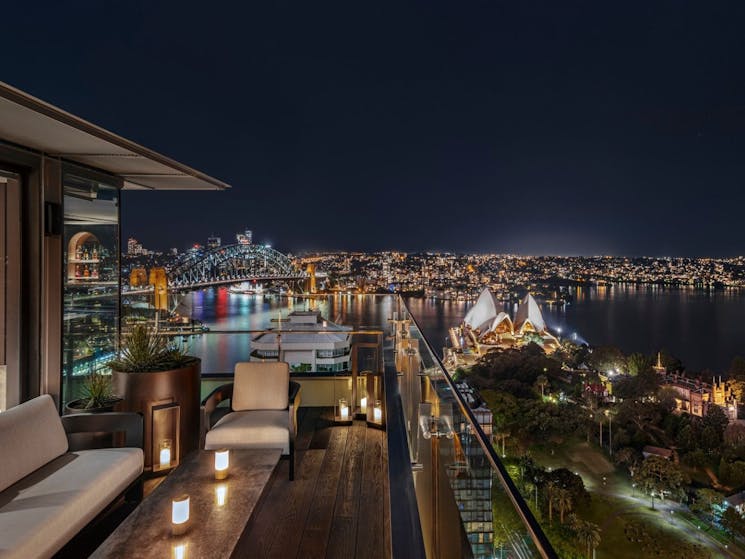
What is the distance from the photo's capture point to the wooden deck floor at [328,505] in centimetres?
235

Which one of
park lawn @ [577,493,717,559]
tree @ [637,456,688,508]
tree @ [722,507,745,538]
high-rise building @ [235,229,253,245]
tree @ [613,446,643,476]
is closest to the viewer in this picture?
park lawn @ [577,493,717,559]

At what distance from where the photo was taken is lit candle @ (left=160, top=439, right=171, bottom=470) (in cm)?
327

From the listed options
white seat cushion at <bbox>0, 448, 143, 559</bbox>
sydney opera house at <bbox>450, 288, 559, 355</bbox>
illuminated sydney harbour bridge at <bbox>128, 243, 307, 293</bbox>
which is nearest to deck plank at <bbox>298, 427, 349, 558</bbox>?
white seat cushion at <bbox>0, 448, 143, 559</bbox>

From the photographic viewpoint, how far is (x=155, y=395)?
3.28 metres

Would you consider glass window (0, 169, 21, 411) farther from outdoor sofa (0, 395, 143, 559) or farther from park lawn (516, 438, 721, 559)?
park lawn (516, 438, 721, 559)

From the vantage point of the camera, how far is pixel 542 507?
29.7 metres

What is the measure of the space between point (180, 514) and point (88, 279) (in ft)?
8.71

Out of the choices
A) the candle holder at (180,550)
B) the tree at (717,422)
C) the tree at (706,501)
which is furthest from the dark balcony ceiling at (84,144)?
the tree at (717,422)

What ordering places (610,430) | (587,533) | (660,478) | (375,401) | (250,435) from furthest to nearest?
(610,430)
(660,478)
(587,533)
(375,401)
(250,435)

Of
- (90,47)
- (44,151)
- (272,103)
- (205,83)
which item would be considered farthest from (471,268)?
(44,151)

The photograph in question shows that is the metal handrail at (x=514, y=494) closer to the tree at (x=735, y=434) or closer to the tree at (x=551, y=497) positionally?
the tree at (x=551, y=497)

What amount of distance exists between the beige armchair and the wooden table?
1.34 ft

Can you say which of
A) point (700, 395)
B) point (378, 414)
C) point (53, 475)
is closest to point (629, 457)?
point (700, 395)

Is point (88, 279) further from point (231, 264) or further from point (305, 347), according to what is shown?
point (231, 264)
